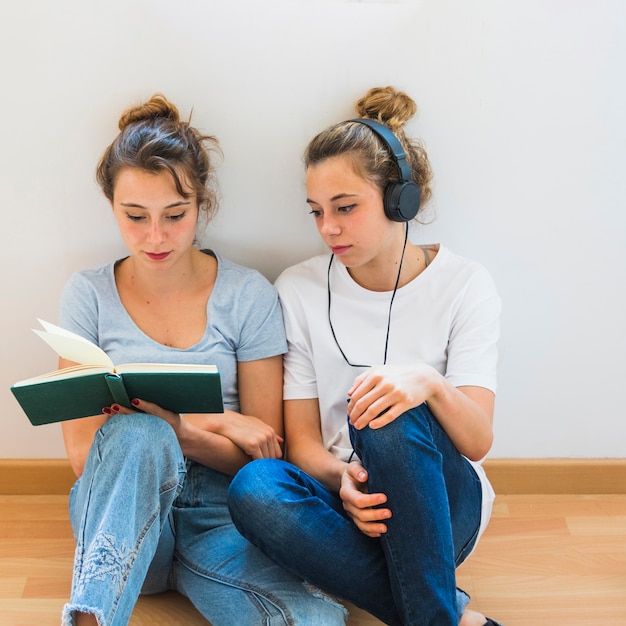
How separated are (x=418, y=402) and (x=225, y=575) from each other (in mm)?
500

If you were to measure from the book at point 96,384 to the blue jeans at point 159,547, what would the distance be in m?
0.06

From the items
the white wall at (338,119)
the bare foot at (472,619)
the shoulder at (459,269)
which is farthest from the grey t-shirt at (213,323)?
the bare foot at (472,619)

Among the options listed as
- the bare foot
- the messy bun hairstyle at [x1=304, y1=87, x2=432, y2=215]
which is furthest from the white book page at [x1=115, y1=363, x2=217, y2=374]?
the bare foot

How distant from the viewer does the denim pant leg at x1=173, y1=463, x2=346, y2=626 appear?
56.4 inches

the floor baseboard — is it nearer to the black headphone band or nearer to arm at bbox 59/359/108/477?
arm at bbox 59/359/108/477

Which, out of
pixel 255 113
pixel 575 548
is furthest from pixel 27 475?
pixel 575 548

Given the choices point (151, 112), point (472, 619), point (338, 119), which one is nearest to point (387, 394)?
point (472, 619)

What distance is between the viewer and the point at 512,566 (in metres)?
1.76

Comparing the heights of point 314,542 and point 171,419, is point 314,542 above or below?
below

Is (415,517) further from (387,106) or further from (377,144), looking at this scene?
(387,106)

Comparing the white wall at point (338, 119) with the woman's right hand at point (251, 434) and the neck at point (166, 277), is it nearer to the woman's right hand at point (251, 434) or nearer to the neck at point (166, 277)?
the neck at point (166, 277)

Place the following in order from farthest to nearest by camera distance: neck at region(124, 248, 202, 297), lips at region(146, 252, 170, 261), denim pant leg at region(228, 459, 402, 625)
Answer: neck at region(124, 248, 202, 297) < lips at region(146, 252, 170, 261) < denim pant leg at region(228, 459, 402, 625)

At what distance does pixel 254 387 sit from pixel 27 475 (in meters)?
0.70

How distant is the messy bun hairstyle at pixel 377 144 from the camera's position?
4.88 ft
